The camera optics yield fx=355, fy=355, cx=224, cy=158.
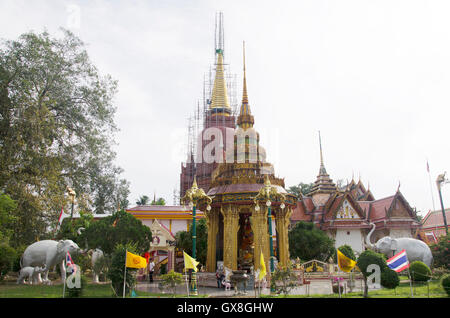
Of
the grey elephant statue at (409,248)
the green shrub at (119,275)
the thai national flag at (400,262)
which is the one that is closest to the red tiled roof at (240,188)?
the thai national flag at (400,262)

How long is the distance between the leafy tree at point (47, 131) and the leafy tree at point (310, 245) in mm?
15092

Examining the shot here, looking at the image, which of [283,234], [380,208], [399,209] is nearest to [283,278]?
[283,234]

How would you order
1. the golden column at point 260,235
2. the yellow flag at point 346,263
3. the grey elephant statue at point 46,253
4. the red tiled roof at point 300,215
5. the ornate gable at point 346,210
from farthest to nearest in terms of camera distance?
1. the red tiled roof at point 300,215
2. the ornate gable at point 346,210
3. the golden column at point 260,235
4. the grey elephant statue at point 46,253
5. the yellow flag at point 346,263

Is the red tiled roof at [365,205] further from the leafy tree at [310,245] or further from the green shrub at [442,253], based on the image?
the green shrub at [442,253]

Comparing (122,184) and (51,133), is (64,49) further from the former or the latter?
(122,184)

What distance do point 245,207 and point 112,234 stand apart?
718 cm

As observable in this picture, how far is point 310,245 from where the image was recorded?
2694cm

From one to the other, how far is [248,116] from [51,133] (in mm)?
11025

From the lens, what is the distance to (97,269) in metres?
16.4

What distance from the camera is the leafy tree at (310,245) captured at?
26875 mm

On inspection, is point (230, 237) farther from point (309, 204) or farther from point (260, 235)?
point (309, 204)

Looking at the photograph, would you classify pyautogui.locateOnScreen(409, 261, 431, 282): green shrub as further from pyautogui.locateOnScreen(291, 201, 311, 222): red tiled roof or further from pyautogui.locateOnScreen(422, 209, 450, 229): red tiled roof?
pyautogui.locateOnScreen(422, 209, 450, 229): red tiled roof
